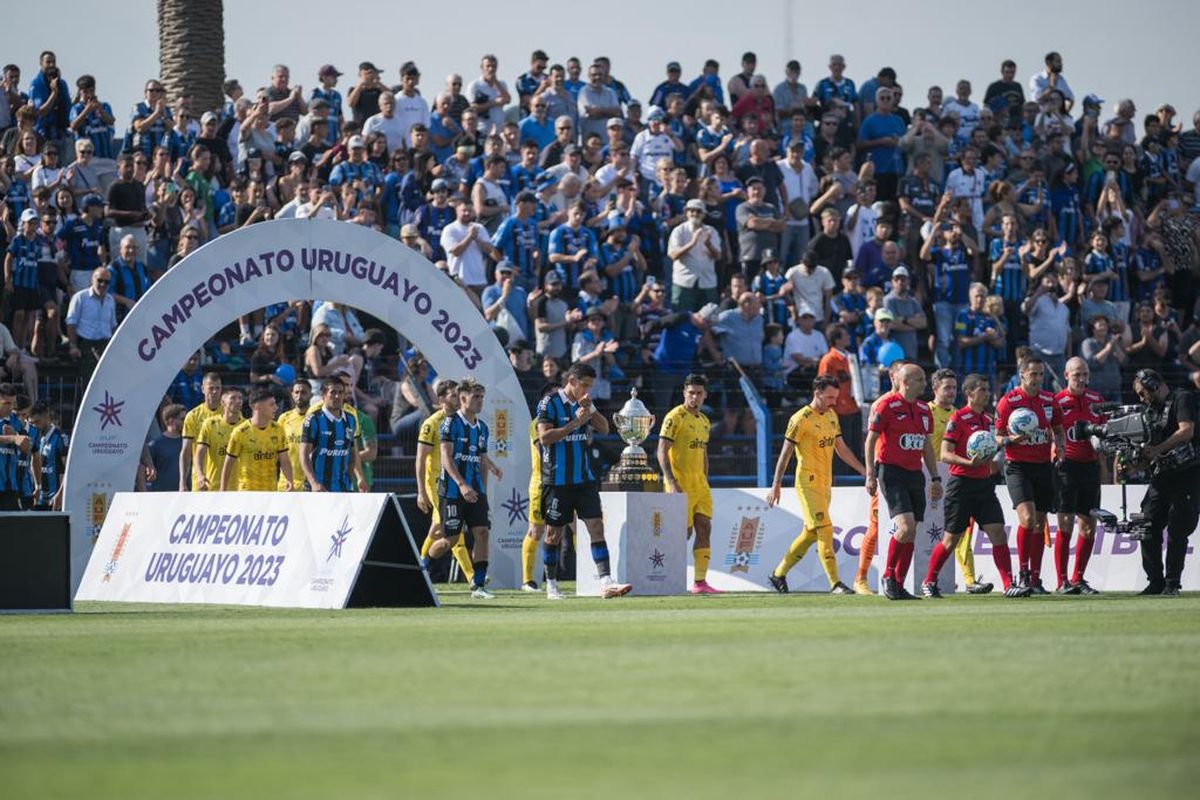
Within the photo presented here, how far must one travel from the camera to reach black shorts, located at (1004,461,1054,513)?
18562mm

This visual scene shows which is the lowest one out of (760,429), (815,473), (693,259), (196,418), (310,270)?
(815,473)

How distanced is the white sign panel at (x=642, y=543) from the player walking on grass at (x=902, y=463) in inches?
103

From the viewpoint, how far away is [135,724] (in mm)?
7832

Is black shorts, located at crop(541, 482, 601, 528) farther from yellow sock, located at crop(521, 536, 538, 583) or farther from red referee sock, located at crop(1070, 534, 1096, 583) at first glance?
red referee sock, located at crop(1070, 534, 1096, 583)

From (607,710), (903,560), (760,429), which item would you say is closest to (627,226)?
(760,429)

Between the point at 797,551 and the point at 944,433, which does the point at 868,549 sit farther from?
the point at 944,433

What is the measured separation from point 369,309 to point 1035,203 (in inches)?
479

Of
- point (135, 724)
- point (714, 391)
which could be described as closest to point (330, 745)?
point (135, 724)

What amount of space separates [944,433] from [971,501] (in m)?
1.36

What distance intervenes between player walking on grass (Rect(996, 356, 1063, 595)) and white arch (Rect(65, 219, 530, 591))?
6.56 meters

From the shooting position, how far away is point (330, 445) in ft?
64.9

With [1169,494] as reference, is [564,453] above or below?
above

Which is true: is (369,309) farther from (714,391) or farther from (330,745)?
(330,745)

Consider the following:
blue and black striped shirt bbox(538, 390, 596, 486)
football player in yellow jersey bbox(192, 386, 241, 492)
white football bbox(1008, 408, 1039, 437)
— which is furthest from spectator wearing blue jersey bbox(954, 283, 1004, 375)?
football player in yellow jersey bbox(192, 386, 241, 492)
